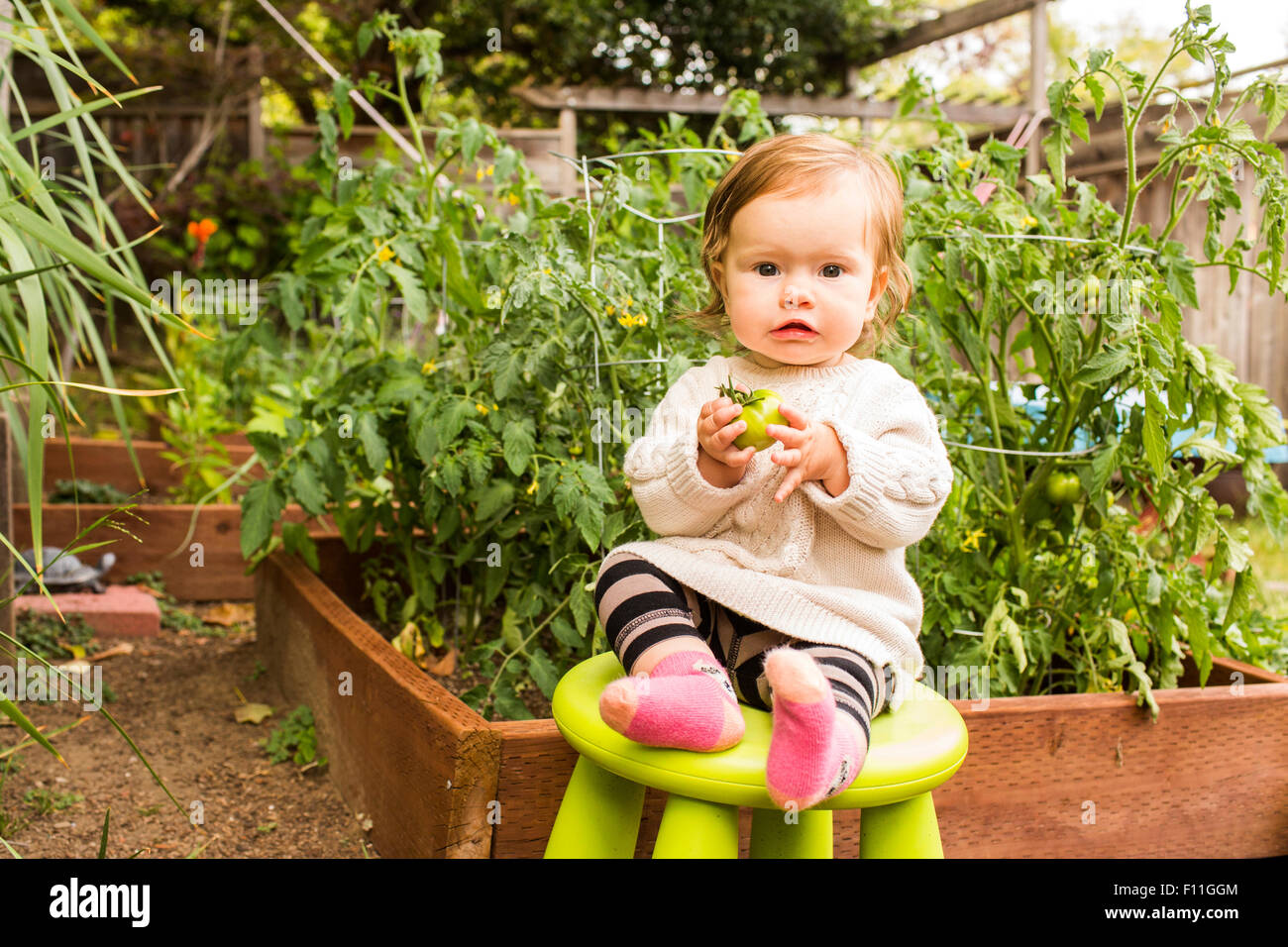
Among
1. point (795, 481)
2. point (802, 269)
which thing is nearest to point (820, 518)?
point (795, 481)

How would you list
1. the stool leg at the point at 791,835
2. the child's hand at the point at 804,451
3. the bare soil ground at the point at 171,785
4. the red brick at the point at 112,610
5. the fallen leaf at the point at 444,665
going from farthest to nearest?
the red brick at the point at 112,610 < the fallen leaf at the point at 444,665 < the bare soil ground at the point at 171,785 < the stool leg at the point at 791,835 < the child's hand at the point at 804,451

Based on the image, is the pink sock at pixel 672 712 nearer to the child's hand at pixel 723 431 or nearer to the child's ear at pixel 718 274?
the child's hand at pixel 723 431

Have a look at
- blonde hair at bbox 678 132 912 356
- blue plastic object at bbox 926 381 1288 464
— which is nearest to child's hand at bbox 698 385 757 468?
blonde hair at bbox 678 132 912 356

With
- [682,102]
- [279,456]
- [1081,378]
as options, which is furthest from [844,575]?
[682,102]

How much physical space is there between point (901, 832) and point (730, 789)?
274 mm

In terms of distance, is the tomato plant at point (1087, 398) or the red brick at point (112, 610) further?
the red brick at point (112, 610)

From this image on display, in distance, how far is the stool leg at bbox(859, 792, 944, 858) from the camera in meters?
1.28

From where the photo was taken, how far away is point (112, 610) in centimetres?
273

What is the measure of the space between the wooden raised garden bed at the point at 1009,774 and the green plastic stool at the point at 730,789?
0.54 ft

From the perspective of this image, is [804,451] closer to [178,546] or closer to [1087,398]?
[1087,398]

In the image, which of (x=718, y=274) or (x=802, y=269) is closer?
(x=802, y=269)

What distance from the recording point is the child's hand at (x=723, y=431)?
122 cm

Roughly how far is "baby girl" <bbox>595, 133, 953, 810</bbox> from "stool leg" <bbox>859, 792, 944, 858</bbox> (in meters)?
0.12

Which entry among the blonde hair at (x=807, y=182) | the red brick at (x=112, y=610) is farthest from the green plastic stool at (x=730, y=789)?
the red brick at (x=112, y=610)
